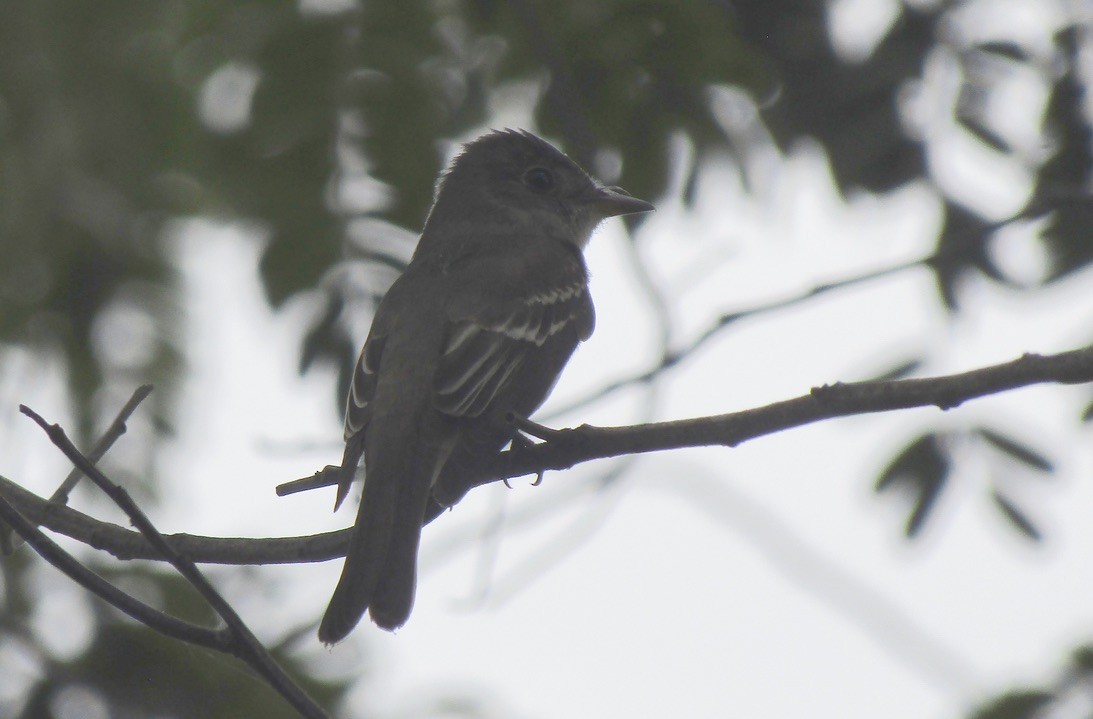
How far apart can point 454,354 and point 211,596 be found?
191 cm

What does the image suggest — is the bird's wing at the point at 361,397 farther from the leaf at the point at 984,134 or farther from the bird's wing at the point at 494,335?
the leaf at the point at 984,134

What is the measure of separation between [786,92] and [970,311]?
42.8 inches

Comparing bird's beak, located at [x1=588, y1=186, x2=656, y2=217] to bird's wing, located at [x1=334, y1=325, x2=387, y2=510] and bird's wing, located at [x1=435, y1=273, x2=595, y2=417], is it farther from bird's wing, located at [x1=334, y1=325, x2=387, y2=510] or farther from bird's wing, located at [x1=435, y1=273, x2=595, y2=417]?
bird's wing, located at [x1=334, y1=325, x2=387, y2=510]

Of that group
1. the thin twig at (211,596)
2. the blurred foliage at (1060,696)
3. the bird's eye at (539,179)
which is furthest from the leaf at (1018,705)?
the bird's eye at (539,179)

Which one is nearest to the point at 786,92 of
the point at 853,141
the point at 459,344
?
the point at 853,141

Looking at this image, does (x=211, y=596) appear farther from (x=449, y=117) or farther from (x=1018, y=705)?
(x=449, y=117)

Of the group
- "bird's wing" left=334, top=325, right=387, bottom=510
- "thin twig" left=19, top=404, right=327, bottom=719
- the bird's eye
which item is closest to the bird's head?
the bird's eye

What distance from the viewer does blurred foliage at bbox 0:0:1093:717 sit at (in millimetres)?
4793

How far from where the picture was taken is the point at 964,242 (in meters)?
4.55

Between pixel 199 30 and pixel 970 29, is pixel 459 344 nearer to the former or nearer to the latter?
pixel 199 30

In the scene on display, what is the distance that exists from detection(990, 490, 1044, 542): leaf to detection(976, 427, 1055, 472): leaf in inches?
5.8

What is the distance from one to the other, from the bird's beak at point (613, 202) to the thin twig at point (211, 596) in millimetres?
3027

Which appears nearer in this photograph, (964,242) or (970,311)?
(964,242)

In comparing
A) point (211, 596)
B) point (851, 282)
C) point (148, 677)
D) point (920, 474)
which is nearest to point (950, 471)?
point (920, 474)
